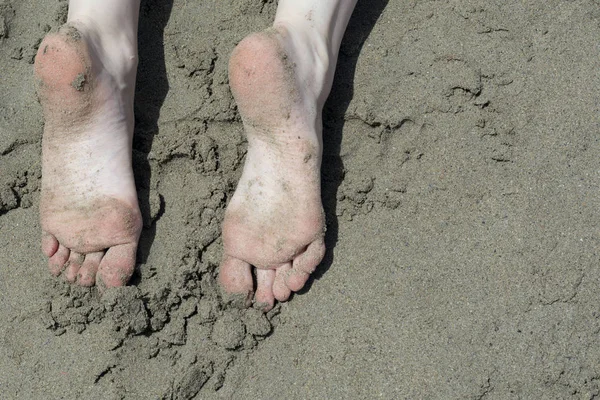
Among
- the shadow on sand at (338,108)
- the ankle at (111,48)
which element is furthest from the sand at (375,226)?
the ankle at (111,48)

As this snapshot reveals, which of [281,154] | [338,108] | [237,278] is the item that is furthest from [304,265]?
[338,108]

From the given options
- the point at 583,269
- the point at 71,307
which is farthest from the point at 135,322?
the point at 583,269

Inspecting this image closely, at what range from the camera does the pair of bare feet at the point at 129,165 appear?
1.28 meters

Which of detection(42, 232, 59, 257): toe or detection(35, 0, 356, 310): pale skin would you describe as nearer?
detection(35, 0, 356, 310): pale skin

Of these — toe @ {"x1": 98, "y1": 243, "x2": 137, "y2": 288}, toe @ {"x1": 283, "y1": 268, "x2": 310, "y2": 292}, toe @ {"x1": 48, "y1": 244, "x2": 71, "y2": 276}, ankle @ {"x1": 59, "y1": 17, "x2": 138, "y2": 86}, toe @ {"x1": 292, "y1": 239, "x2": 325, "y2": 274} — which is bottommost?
toe @ {"x1": 48, "y1": 244, "x2": 71, "y2": 276}

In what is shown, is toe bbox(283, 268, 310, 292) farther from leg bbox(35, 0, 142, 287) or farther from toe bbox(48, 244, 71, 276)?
toe bbox(48, 244, 71, 276)

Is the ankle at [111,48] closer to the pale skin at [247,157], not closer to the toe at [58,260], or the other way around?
the pale skin at [247,157]

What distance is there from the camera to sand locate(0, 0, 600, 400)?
1.31m

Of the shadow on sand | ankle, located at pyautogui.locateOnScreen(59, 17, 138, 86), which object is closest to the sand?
the shadow on sand

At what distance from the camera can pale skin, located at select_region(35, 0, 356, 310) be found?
4.21 feet

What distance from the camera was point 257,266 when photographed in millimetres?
1366

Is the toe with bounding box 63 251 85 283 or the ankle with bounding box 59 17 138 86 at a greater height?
the ankle with bounding box 59 17 138 86

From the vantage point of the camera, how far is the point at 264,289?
1365 millimetres

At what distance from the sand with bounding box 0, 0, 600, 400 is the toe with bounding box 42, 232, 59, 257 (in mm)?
56
